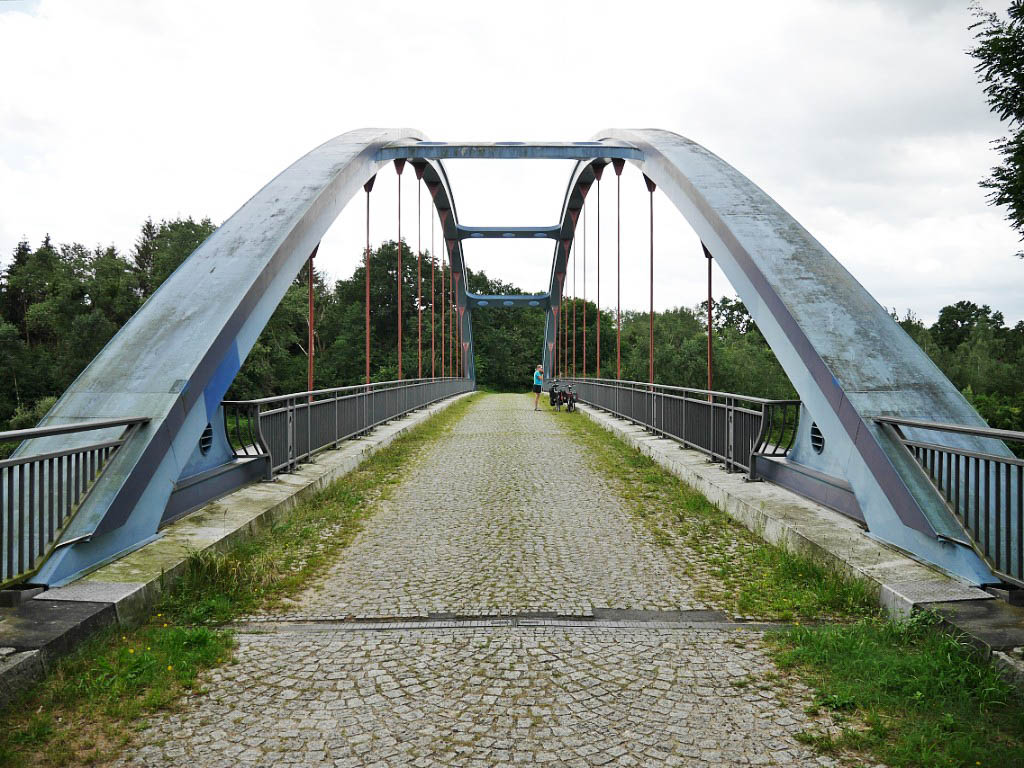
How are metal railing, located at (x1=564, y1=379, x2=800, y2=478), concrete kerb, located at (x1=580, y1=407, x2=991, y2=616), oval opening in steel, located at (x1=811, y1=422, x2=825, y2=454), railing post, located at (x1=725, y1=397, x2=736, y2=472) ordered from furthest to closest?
railing post, located at (x1=725, y1=397, x2=736, y2=472)
metal railing, located at (x1=564, y1=379, x2=800, y2=478)
oval opening in steel, located at (x1=811, y1=422, x2=825, y2=454)
concrete kerb, located at (x1=580, y1=407, x2=991, y2=616)

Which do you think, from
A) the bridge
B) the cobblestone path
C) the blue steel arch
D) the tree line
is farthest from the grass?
the tree line

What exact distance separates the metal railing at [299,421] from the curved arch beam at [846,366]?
386 centimetres

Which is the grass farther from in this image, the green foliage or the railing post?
the green foliage

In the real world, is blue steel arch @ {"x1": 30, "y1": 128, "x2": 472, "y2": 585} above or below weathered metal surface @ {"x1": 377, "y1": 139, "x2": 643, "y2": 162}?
below

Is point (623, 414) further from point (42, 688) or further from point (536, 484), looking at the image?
point (42, 688)

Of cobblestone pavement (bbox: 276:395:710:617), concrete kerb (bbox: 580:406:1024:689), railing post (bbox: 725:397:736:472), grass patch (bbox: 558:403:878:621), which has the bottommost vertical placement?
cobblestone pavement (bbox: 276:395:710:617)

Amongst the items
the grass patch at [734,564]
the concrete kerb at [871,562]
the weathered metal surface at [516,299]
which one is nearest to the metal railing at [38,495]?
the grass patch at [734,564]

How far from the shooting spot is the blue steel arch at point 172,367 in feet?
12.1

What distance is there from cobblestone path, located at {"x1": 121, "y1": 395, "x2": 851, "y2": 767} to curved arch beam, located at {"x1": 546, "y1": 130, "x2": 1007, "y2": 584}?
117cm

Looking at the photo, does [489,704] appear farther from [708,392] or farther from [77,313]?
[77,313]

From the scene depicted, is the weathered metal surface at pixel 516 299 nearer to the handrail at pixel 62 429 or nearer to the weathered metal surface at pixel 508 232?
the weathered metal surface at pixel 508 232

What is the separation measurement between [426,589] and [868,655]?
6.76 ft

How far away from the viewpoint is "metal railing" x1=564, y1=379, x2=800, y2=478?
5.89 meters

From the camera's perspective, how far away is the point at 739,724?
2273mm
